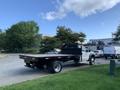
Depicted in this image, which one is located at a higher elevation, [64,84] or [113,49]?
[113,49]

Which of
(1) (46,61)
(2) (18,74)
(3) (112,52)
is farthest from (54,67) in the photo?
(3) (112,52)

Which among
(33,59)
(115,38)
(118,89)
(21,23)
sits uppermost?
(21,23)

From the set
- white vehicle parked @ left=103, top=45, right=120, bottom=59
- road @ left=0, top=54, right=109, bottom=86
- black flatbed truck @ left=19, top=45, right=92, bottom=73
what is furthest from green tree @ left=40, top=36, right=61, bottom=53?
black flatbed truck @ left=19, top=45, right=92, bottom=73

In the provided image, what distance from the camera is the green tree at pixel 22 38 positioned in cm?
6625

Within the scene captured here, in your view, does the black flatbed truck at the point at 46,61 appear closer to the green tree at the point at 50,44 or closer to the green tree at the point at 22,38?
the green tree at the point at 50,44

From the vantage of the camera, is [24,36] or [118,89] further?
[24,36]

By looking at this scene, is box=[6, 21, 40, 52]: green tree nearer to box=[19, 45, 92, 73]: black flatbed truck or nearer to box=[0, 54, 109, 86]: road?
box=[0, 54, 109, 86]: road

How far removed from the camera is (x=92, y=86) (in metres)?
10.2

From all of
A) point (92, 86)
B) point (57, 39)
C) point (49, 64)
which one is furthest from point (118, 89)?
point (57, 39)

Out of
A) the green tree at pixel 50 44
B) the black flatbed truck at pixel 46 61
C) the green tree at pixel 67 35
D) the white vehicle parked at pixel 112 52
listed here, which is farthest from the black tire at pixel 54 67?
the green tree at pixel 67 35

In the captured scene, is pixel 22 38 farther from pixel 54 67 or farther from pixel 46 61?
pixel 54 67

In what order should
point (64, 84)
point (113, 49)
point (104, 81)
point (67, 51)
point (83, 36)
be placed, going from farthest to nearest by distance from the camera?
1. point (83, 36)
2. point (113, 49)
3. point (67, 51)
4. point (104, 81)
5. point (64, 84)

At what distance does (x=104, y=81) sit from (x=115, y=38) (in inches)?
1505

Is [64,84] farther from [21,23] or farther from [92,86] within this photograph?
[21,23]
